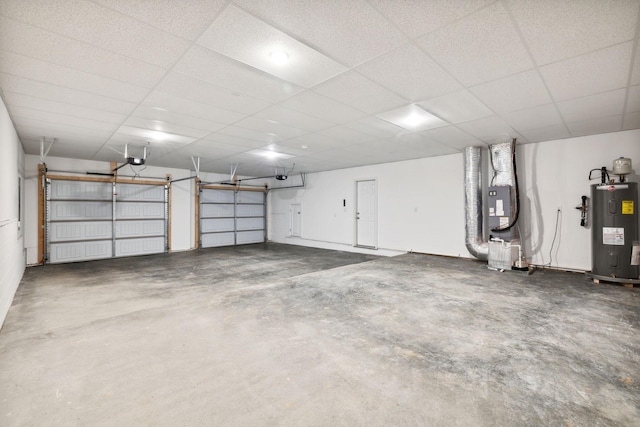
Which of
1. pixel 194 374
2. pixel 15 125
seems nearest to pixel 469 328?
pixel 194 374

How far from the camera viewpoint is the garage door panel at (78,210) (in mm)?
7012

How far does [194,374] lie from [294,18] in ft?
8.46

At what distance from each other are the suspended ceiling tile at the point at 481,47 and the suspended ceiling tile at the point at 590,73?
0.35 metres

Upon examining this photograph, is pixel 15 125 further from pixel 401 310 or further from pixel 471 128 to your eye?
pixel 471 128

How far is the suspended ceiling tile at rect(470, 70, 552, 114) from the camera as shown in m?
2.93

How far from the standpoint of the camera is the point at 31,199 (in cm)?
662

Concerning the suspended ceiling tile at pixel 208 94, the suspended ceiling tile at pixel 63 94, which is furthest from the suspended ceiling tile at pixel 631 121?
the suspended ceiling tile at pixel 63 94

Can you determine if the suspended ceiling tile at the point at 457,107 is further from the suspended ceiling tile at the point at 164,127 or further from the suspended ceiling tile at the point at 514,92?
the suspended ceiling tile at the point at 164,127

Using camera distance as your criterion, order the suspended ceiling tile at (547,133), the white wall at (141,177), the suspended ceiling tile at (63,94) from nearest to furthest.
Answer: the suspended ceiling tile at (63,94) < the suspended ceiling tile at (547,133) < the white wall at (141,177)

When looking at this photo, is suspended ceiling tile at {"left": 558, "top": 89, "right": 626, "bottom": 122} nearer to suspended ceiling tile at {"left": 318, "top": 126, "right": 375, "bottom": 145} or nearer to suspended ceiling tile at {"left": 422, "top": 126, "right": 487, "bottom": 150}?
suspended ceiling tile at {"left": 422, "top": 126, "right": 487, "bottom": 150}

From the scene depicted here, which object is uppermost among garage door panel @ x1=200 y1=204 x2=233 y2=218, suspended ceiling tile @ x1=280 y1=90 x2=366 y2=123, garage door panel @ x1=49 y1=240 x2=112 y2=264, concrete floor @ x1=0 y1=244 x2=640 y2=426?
suspended ceiling tile @ x1=280 y1=90 x2=366 y2=123

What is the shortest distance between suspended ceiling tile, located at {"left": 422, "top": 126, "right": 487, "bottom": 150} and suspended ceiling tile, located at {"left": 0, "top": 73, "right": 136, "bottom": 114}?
14.7 ft

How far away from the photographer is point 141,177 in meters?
8.28

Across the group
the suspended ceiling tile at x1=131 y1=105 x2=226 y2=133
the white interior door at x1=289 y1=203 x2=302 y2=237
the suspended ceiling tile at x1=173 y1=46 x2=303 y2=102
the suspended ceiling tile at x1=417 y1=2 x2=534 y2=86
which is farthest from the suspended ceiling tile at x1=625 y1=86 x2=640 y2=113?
the white interior door at x1=289 y1=203 x2=302 y2=237
